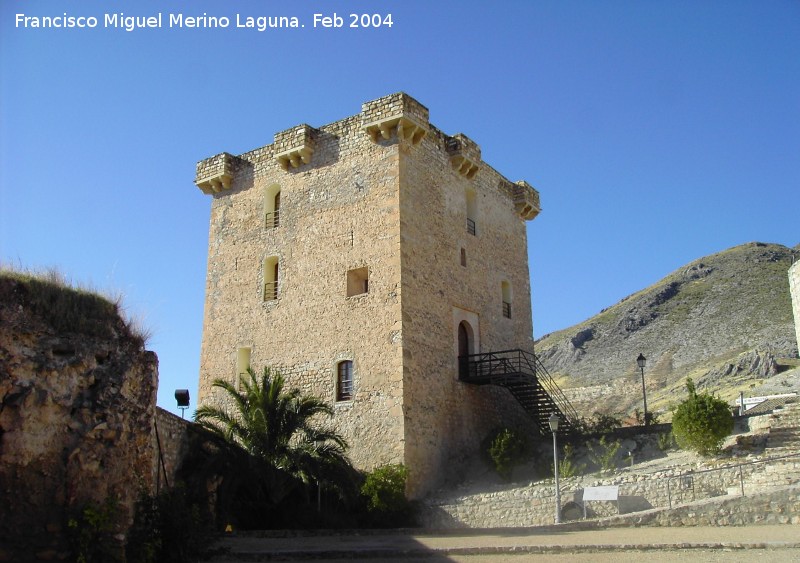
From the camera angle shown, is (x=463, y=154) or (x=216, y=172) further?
(x=216, y=172)

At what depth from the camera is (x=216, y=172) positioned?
2408 centimetres

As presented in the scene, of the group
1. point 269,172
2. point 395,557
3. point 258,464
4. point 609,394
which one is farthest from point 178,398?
point 609,394

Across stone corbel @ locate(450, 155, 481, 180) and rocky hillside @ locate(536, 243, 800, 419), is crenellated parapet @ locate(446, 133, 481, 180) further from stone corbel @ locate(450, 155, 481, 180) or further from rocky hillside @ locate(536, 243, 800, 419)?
rocky hillside @ locate(536, 243, 800, 419)

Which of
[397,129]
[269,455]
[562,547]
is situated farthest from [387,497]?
[397,129]

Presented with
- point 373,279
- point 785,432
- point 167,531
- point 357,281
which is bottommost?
point 167,531

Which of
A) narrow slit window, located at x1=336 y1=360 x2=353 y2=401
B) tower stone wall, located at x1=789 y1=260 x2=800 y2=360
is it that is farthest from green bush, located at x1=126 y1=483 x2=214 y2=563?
tower stone wall, located at x1=789 y1=260 x2=800 y2=360

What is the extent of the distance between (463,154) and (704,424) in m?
10.2

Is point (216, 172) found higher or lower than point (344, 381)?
higher

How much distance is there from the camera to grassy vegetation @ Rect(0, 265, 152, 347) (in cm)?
811

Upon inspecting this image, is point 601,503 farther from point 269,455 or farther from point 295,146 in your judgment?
point 295,146

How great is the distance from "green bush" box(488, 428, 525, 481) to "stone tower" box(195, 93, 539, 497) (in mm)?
1238

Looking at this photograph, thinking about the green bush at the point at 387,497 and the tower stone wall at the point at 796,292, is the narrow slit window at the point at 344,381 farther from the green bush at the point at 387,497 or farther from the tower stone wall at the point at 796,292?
the tower stone wall at the point at 796,292

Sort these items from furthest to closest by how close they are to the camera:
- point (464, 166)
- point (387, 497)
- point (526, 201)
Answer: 1. point (526, 201)
2. point (464, 166)
3. point (387, 497)

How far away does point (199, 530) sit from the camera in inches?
379
